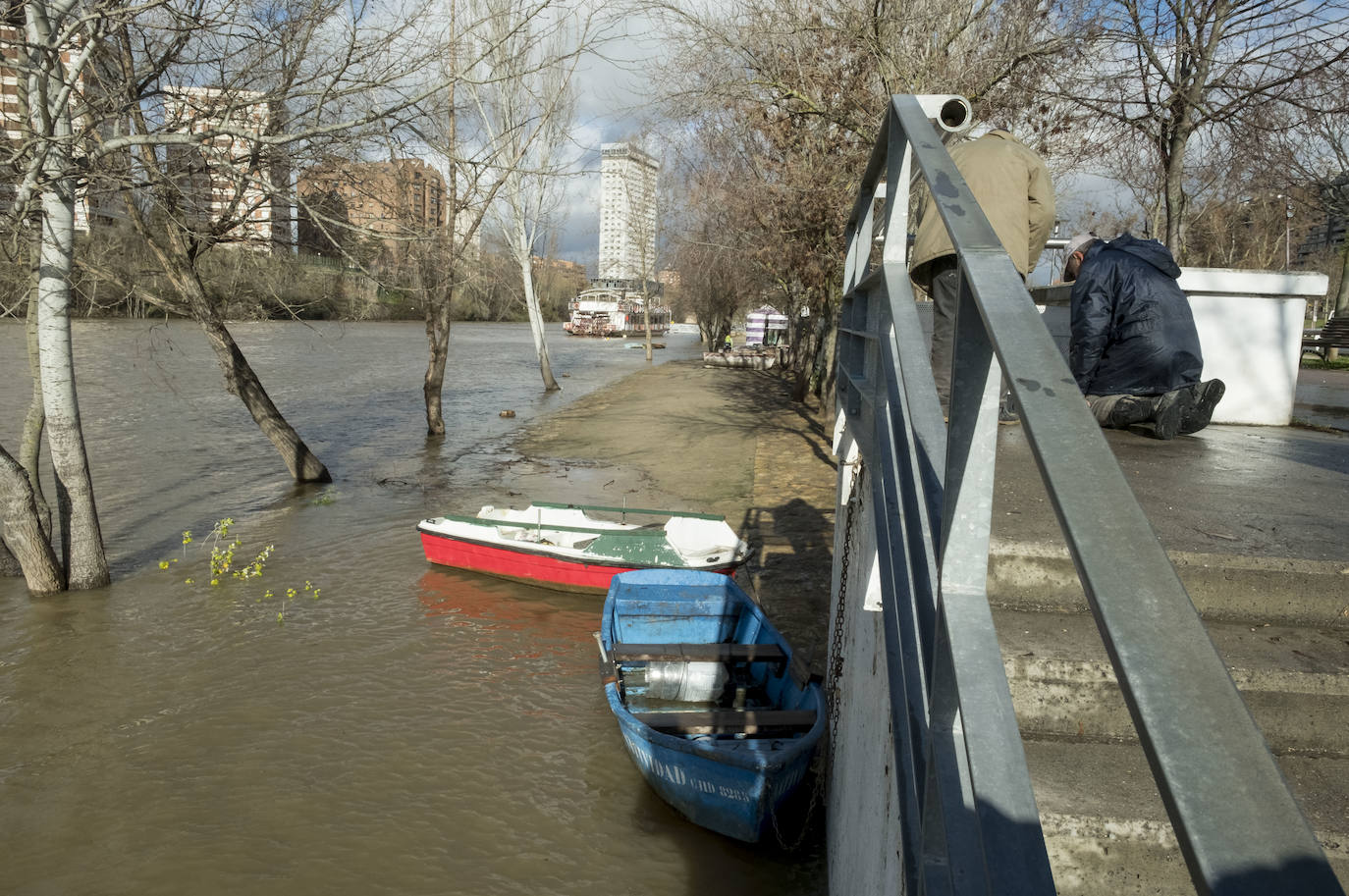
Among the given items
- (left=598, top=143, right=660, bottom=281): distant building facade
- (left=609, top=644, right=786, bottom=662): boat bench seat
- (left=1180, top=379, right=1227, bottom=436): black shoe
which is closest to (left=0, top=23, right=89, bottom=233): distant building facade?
(left=609, top=644, right=786, bottom=662): boat bench seat

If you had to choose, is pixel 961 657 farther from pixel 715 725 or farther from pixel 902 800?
pixel 715 725

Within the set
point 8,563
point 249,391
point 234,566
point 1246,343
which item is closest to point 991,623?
point 1246,343

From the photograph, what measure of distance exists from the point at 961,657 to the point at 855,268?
276 cm

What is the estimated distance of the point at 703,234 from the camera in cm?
2572

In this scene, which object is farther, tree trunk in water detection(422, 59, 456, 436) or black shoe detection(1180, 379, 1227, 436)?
tree trunk in water detection(422, 59, 456, 436)

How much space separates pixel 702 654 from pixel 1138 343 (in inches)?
140

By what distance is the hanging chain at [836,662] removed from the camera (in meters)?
3.89

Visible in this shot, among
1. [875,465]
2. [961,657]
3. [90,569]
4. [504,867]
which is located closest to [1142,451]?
[875,465]

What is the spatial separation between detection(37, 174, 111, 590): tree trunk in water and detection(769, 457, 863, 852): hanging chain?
Answer: 24.0ft

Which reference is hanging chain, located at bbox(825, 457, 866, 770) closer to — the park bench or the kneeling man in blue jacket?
the kneeling man in blue jacket

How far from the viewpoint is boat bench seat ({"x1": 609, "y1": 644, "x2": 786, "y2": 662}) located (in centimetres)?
654

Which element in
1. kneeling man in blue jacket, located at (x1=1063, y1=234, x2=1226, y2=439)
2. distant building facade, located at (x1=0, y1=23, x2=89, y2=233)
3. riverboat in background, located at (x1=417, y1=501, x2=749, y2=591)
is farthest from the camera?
riverboat in background, located at (x1=417, y1=501, x2=749, y2=591)

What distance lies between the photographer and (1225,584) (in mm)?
2713

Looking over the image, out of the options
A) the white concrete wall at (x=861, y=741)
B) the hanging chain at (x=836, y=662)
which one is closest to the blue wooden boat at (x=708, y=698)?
the hanging chain at (x=836, y=662)
